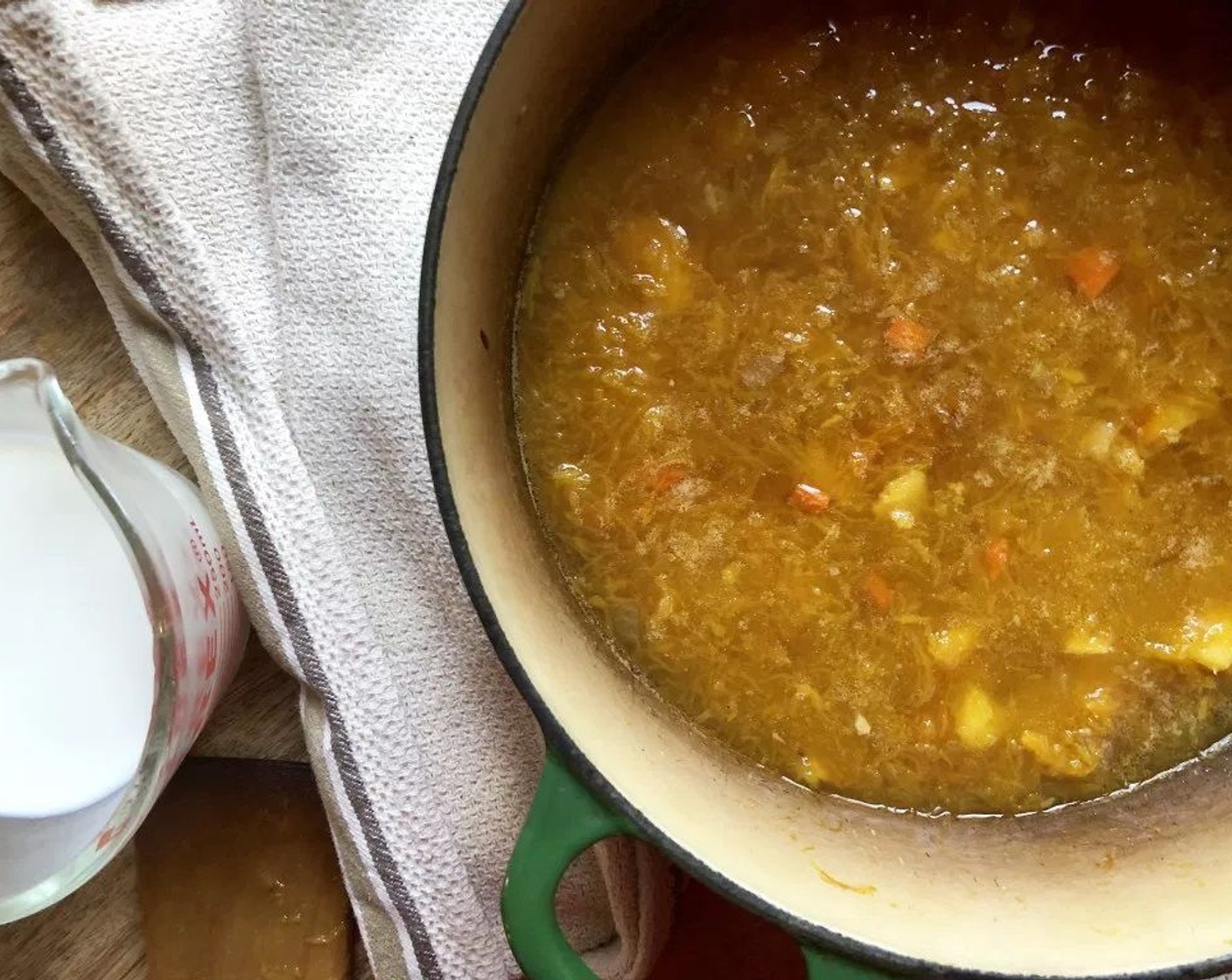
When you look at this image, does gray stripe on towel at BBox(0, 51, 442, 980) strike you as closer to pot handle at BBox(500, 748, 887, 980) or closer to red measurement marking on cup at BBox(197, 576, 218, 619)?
red measurement marking on cup at BBox(197, 576, 218, 619)

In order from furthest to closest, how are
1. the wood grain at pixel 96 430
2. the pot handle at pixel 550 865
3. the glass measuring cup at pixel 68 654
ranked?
the wood grain at pixel 96 430 < the glass measuring cup at pixel 68 654 < the pot handle at pixel 550 865

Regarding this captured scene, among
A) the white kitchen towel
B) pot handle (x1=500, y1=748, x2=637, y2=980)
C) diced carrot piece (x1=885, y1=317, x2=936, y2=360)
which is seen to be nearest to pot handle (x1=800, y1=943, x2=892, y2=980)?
pot handle (x1=500, y1=748, x2=637, y2=980)

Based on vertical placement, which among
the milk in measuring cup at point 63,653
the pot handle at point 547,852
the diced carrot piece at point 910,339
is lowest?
the milk in measuring cup at point 63,653

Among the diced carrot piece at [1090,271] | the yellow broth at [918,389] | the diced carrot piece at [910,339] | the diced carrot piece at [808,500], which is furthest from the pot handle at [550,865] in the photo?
the diced carrot piece at [1090,271]

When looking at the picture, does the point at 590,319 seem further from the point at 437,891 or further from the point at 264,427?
the point at 437,891

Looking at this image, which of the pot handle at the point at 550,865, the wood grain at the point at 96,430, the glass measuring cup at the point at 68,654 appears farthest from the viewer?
the wood grain at the point at 96,430

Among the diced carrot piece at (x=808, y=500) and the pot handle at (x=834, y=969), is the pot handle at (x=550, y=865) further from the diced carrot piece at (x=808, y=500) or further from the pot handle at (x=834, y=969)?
the diced carrot piece at (x=808, y=500)

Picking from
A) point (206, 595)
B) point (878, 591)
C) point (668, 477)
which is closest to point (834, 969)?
point (878, 591)

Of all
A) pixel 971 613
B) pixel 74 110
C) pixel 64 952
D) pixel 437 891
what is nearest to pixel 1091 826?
pixel 971 613
